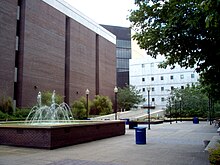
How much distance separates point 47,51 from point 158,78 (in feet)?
158

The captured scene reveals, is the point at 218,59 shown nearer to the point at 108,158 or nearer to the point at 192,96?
the point at 108,158

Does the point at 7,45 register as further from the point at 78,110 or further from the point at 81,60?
the point at 81,60

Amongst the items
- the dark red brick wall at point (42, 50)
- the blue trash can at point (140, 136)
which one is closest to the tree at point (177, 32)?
the blue trash can at point (140, 136)

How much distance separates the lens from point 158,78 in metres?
83.3

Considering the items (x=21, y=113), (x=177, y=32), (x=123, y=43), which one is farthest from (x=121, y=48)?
(x=177, y=32)

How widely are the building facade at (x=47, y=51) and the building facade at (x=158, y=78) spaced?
2601cm

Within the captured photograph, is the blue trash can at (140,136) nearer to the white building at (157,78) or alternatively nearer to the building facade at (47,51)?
the building facade at (47,51)

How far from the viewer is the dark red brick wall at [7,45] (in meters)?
34.2

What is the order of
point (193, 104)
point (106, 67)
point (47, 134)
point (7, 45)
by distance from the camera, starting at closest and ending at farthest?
point (47, 134) < point (7, 45) < point (193, 104) < point (106, 67)

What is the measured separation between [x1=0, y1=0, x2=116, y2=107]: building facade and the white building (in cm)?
2603

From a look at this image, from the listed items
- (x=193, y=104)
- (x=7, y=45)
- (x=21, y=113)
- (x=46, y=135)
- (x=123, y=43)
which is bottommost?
(x=46, y=135)

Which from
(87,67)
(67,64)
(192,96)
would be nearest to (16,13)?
(67,64)

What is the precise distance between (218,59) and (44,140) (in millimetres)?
8487

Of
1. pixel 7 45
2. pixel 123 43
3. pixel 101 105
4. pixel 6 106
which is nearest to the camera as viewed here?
pixel 6 106
